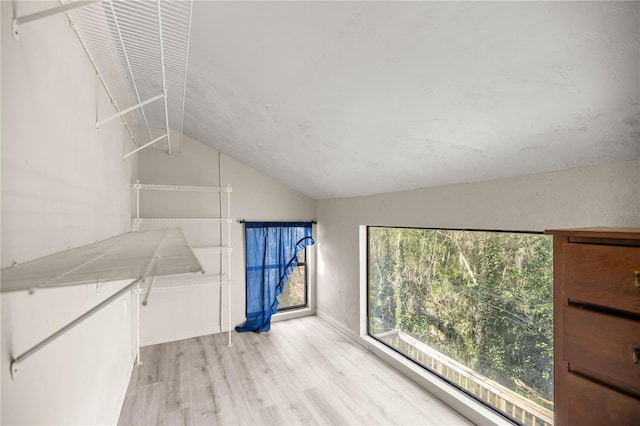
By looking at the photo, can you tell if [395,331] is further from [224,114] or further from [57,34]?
[57,34]

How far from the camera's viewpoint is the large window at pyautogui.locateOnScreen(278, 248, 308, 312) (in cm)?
415

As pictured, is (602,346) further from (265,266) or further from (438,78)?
(265,266)

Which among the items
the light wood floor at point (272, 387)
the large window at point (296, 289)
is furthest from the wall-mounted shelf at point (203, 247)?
the large window at point (296, 289)

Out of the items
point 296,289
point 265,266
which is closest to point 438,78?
point 265,266

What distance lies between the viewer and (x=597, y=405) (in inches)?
38.5

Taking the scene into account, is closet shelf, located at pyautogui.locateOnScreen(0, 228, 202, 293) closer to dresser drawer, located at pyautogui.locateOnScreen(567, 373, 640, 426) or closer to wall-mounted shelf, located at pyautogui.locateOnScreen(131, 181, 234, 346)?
dresser drawer, located at pyautogui.locateOnScreen(567, 373, 640, 426)

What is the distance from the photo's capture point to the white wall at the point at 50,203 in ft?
2.42

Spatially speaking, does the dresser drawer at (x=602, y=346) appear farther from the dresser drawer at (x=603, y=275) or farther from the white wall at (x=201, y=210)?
the white wall at (x=201, y=210)

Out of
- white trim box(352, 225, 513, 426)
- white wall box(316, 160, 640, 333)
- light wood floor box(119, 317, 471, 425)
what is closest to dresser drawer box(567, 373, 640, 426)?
white wall box(316, 160, 640, 333)

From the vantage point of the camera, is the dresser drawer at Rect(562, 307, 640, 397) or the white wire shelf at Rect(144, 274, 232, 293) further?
the white wire shelf at Rect(144, 274, 232, 293)

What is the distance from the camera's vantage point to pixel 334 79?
1556 millimetres

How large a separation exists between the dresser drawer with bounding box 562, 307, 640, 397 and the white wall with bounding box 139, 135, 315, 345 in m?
3.32

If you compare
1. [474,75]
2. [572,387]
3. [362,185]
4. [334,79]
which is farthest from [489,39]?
[362,185]

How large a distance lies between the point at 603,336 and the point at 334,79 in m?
1.53
